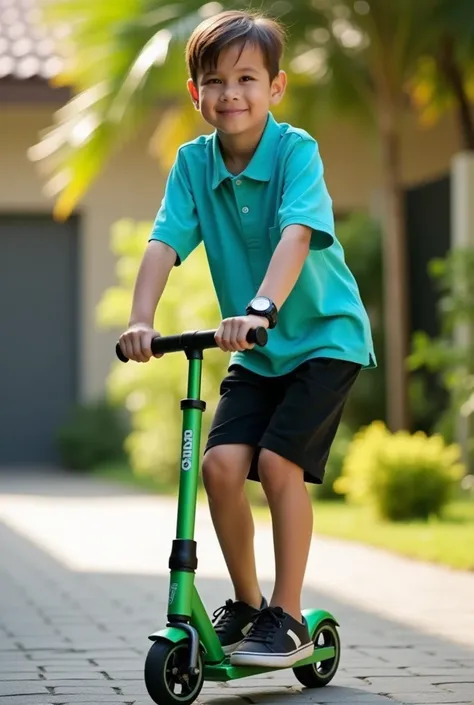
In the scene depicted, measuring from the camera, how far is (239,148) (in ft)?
13.7

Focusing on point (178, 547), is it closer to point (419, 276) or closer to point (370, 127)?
point (419, 276)

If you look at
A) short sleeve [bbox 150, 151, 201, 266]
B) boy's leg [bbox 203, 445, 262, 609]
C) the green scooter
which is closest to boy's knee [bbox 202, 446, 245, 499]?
boy's leg [bbox 203, 445, 262, 609]

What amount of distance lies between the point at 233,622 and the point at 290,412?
24.2 inches

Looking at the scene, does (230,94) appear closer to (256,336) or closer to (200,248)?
(256,336)

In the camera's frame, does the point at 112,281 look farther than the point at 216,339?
Yes

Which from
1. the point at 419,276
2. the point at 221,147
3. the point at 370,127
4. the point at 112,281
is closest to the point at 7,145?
the point at 112,281

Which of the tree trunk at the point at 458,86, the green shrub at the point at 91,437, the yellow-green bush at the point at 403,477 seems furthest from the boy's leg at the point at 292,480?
the green shrub at the point at 91,437

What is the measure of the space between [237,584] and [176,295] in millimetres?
8001

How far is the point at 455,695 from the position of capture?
4.12 metres

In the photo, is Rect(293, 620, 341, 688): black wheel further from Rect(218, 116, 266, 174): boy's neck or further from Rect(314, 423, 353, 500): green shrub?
Rect(314, 423, 353, 500): green shrub

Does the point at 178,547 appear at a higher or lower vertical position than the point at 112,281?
lower

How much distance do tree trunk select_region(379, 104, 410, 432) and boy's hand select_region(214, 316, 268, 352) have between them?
777cm

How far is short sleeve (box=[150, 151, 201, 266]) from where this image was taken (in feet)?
13.8

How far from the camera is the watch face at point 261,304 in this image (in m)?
3.78
